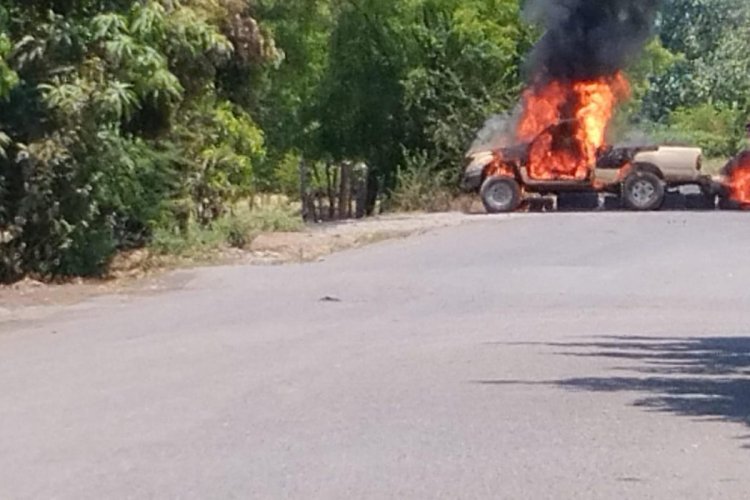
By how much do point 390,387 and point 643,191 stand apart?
24345 mm

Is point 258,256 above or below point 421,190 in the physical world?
below

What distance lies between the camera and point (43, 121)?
71.6 ft

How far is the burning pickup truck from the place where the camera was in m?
36.7

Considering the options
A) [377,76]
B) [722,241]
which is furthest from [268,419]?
[377,76]

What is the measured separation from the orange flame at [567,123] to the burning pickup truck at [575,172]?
2cm

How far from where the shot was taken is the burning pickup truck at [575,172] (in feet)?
120

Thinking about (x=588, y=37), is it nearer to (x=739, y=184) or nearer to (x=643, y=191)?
(x=643, y=191)

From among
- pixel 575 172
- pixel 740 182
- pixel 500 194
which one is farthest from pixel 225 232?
pixel 740 182

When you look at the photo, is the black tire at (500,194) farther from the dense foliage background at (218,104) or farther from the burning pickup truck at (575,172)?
the dense foliage background at (218,104)

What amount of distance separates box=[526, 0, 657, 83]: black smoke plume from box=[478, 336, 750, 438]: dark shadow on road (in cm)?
2103

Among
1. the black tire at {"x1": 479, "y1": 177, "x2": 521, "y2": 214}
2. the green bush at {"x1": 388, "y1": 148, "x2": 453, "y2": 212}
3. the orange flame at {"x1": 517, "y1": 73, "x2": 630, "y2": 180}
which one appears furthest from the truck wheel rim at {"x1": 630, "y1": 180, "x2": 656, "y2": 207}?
the green bush at {"x1": 388, "y1": 148, "x2": 453, "y2": 212}

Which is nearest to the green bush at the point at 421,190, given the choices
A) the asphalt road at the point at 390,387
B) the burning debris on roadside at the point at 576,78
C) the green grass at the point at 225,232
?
the burning debris on roadside at the point at 576,78

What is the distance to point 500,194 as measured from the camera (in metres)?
36.7

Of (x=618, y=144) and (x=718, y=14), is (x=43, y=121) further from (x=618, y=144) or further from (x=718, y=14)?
Answer: (x=718, y=14)
